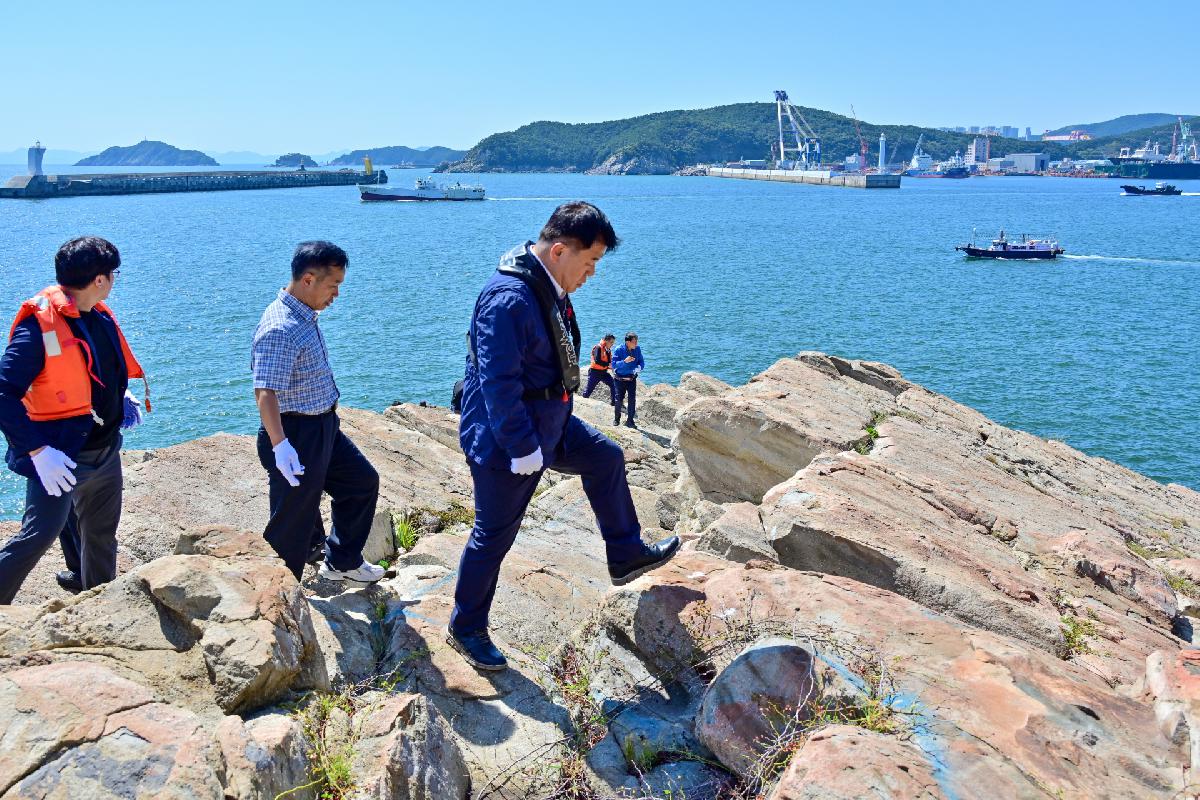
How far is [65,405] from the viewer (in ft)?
15.8

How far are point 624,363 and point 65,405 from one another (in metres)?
11.1

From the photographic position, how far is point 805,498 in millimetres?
6465

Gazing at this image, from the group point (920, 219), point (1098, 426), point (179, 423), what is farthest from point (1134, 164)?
point (179, 423)

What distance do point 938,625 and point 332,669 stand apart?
2.88m

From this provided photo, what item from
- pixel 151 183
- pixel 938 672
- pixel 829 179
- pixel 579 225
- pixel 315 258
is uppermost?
pixel 151 183

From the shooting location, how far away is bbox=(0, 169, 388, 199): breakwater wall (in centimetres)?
10794

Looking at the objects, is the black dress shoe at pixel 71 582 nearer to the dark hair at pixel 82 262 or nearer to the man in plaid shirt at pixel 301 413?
the man in plaid shirt at pixel 301 413

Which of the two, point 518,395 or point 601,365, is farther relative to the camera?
point 601,365

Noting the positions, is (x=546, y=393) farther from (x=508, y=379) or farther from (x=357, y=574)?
(x=357, y=574)

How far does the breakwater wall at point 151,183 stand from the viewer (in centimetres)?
10794

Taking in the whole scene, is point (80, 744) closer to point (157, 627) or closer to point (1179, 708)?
point (157, 627)

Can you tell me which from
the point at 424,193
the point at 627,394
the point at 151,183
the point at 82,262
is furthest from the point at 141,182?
the point at 82,262

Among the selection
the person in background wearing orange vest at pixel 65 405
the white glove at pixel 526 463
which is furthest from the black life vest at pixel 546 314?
the person in background wearing orange vest at pixel 65 405

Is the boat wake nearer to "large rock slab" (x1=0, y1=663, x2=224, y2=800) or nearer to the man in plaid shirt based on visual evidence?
the man in plaid shirt
